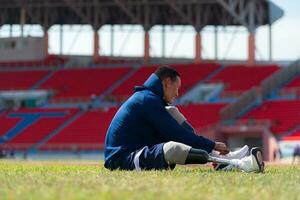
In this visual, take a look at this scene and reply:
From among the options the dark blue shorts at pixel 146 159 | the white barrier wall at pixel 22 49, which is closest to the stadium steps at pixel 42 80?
the white barrier wall at pixel 22 49

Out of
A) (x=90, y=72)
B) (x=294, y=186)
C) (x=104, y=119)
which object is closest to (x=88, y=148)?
(x=104, y=119)

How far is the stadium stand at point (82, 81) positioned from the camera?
4654 cm

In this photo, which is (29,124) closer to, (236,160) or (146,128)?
(146,128)

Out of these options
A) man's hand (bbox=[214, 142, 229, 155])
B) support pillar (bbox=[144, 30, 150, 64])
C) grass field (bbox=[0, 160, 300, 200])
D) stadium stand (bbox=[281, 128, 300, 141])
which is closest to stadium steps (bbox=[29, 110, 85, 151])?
support pillar (bbox=[144, 30, 150, 64])

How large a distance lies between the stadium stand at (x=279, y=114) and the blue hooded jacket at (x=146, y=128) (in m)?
27.5

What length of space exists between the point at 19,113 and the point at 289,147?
61.8 ft

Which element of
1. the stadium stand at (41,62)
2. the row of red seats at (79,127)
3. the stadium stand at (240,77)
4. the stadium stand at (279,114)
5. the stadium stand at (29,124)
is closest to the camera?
the stadium stand at (279,114)

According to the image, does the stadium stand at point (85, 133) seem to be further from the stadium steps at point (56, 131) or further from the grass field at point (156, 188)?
the grass field at point (156, 188)

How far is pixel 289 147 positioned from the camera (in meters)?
33.5

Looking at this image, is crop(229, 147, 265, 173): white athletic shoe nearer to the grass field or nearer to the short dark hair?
the grass field

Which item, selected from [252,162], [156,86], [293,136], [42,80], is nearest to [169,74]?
[156,86]

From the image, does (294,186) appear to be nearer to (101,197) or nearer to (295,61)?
(101,197)

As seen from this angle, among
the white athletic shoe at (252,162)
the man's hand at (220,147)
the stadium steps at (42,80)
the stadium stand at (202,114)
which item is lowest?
the stadium stand at (202,114)

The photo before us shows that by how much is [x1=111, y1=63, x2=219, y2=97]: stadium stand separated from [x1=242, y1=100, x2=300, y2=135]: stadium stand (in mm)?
6121
